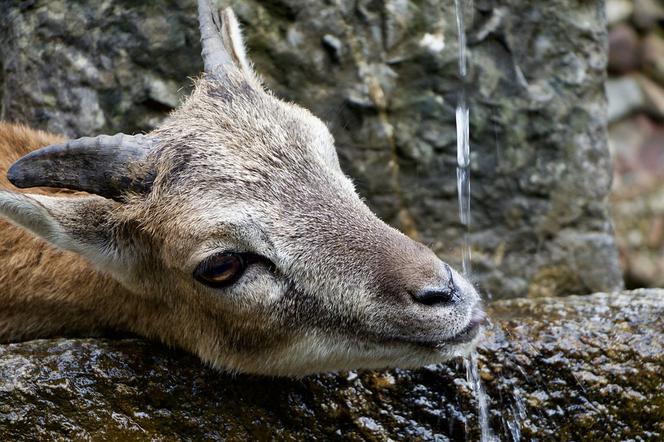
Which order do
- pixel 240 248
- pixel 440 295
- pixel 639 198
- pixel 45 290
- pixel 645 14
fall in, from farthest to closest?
1. pixel 645 14
2. pixel 639 198
3. pixel 45 290
4. pixel 240 248
5. pixel 440 295

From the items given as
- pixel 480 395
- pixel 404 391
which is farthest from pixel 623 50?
pixel 404 391

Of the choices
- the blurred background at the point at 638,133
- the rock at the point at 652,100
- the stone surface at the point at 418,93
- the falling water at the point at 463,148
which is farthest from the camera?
the rock at the point at 652,100

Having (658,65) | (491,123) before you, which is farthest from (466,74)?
(658,65)

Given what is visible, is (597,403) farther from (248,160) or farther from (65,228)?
(65,228)

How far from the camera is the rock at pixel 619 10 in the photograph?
41.7 ft

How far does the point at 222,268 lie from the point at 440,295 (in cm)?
115

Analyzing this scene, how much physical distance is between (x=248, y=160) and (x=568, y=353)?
2.15 metres

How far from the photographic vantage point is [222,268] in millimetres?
4789

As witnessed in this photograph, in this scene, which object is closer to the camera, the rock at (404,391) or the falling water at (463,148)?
the rock at (404,391)

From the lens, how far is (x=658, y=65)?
42.2 feet

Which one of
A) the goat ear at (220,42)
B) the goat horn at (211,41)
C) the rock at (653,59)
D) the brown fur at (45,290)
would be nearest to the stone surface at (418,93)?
the goat ear at (220,42)

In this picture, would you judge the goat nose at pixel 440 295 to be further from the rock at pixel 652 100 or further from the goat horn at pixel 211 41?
the rock at pixel 652 100

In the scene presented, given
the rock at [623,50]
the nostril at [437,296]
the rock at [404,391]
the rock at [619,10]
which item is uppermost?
the rock at [619,10]

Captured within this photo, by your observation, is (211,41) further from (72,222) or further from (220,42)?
(72,222)
